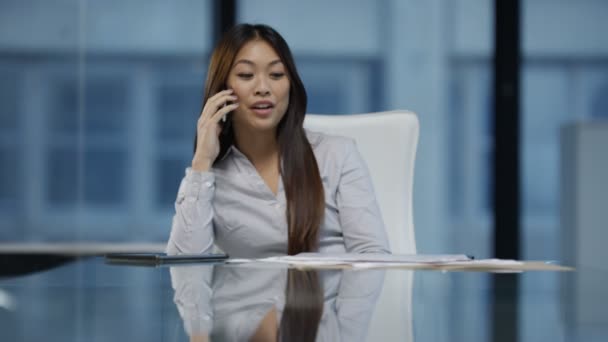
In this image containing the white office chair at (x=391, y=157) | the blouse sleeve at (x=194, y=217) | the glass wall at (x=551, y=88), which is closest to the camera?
the blouse sleeve at (x=194, y=217)

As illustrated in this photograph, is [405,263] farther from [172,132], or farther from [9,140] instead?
[9,140]

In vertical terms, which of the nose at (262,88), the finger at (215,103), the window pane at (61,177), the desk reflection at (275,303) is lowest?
the desk reflection at (275,303)

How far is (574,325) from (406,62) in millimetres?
4618

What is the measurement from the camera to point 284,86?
222 centimetres

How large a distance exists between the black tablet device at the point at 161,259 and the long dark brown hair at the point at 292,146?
1.54ft

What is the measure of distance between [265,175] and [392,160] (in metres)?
0.33

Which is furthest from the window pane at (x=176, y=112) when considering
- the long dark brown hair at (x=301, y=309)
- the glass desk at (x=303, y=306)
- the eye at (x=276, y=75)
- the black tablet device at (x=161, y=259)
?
the long dark brown hair at (x=301, y=309)

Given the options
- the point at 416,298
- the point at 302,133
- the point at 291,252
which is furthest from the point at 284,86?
the point at 416,298

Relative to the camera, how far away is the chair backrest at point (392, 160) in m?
2.29

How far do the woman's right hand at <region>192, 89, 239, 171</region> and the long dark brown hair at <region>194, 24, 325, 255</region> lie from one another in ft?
0.21

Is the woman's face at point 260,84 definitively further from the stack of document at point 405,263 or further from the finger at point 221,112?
the stack of document at point 405,263

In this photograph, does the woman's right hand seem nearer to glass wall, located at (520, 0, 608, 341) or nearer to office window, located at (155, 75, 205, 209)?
office window, located at (155, 75, 205, 209)

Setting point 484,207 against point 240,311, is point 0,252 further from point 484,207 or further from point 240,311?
point 240,311

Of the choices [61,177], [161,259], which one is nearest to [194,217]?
[161,259]
